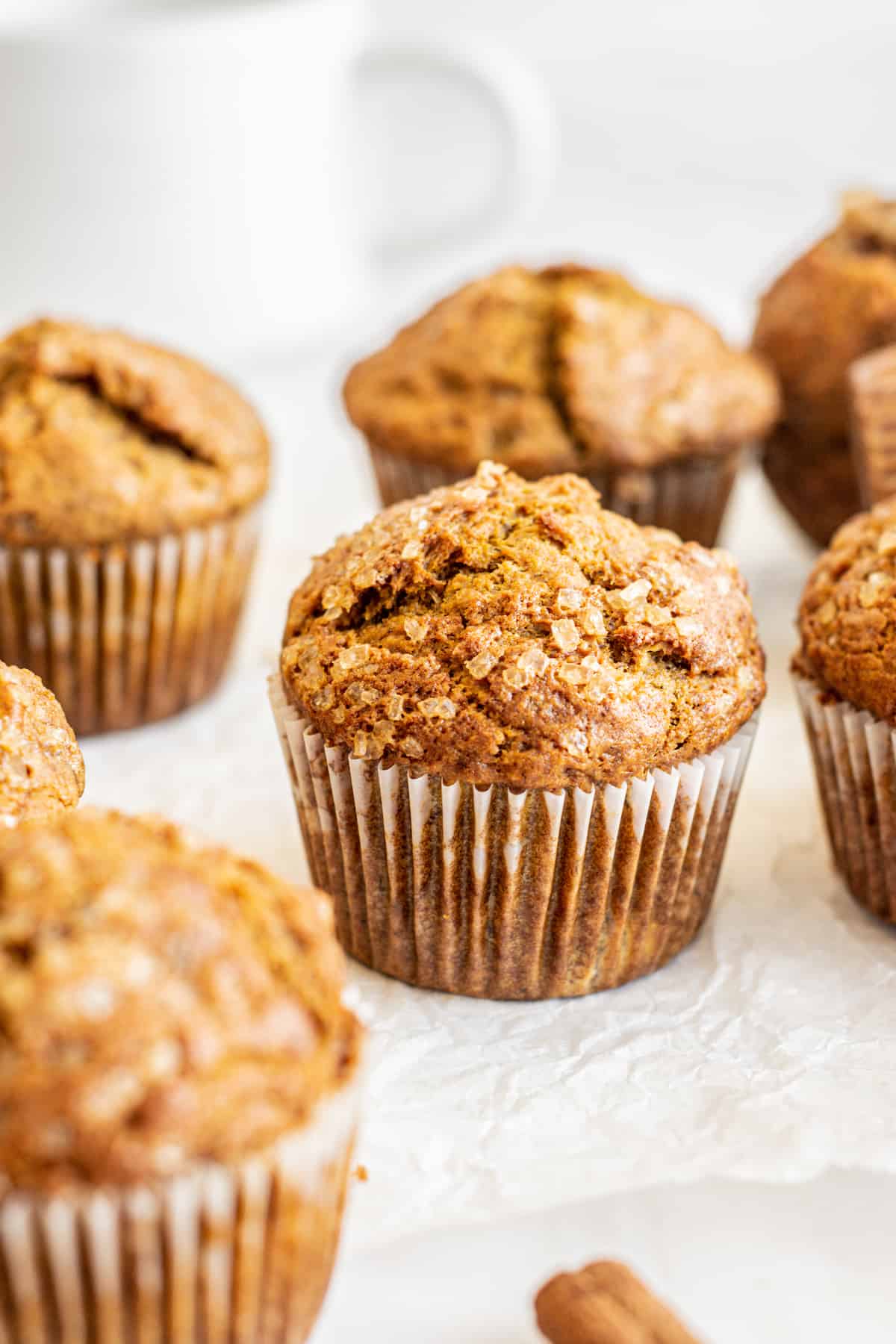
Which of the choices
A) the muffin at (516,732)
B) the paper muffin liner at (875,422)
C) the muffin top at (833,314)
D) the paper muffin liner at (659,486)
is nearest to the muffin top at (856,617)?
the muffin at (516,732)

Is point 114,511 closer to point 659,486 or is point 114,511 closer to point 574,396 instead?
point 574,396

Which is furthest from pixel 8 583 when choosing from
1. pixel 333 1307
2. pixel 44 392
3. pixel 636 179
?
pixel 636 179

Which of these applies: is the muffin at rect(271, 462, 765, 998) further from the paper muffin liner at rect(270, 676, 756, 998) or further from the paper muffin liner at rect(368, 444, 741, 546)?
the paper muffin liner at rect(368, 444, 741, 546)

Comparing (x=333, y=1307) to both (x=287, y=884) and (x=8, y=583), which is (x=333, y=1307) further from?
(x=8, y=583)

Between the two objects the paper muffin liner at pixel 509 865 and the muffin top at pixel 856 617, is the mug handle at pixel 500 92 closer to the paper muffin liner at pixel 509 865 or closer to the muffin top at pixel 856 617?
the muffin top at pixel 856 617

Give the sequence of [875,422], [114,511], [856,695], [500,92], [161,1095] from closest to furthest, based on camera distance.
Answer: [161,1095] < [856,695] < [114,511] < [875,422] < [500,92]

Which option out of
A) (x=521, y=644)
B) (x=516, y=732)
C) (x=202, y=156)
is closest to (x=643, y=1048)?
(x=516, y=732)
